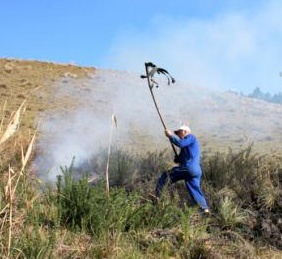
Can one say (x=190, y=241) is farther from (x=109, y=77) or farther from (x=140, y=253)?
(x=109, y=77)

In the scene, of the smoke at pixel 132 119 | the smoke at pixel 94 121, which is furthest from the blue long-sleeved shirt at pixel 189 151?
the smoke at pixel 94 121

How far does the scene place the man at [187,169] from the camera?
995cm

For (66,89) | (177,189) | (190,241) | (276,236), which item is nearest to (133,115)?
(66,89)

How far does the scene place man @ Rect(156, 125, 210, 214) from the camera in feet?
32.6

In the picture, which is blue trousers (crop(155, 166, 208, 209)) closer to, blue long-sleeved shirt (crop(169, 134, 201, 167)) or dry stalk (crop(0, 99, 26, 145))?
blue long-sleeved shirt (crop(169, 134, 201, 167))

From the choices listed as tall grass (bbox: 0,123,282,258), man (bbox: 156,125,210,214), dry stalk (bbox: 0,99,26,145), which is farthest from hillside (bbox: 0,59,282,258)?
man (bbox: 156,125,210,214)

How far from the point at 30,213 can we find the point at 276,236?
397 cm

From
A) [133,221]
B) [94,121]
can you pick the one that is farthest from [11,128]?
[94,121]

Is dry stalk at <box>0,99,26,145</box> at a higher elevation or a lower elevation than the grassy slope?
lower

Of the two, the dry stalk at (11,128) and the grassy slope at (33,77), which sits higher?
the grassy slope at (33,77)

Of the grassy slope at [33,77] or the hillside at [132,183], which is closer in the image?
the hillside at [132,183]

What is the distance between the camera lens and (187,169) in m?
10.0

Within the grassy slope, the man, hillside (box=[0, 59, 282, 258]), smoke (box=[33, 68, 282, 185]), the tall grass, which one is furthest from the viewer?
the grassy slope

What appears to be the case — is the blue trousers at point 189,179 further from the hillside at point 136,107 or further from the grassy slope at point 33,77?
the grassy slope at point 33,77
